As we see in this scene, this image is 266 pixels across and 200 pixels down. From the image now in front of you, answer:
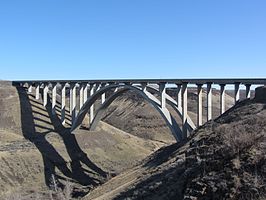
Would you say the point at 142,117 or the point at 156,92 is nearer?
the point at 156,92

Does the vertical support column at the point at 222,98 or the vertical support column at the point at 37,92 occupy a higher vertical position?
the vertical support column at the point at 222,98

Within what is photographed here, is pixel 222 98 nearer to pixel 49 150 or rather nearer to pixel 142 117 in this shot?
pixel 49 150

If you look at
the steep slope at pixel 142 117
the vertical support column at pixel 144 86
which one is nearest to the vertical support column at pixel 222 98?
the vertical support column at pixel 144 86

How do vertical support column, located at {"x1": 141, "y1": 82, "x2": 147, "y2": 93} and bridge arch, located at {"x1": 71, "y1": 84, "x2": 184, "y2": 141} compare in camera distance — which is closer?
bridge arch, located at {"x1": 71, "y1": 84, "x2": 184, "y2": 141}

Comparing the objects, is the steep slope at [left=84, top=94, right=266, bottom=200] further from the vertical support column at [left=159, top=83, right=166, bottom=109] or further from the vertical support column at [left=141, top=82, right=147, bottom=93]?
the vertical support column at [left=141, top=82, right=147, bottom=93]

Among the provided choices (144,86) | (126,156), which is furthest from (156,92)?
(126,156)

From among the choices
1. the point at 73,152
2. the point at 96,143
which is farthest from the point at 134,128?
the point at 73,152

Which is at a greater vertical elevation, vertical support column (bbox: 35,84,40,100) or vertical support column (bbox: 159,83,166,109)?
vertical support column (bbox: 159,83,166,109)

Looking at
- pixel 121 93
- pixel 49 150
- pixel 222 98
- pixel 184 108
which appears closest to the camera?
pixel 222 98

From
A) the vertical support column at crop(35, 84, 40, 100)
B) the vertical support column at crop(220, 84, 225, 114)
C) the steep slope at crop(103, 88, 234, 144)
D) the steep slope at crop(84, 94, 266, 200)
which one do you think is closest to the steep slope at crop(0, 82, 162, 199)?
the vertical support column at crop(35, 84, 40, 100)

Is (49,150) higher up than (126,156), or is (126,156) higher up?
(49,150)

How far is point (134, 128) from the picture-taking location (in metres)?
108

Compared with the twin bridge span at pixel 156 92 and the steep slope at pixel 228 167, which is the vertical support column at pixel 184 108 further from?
the steep slope at pixel 228 167

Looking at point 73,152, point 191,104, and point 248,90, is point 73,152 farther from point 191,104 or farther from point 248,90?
point 191,104
